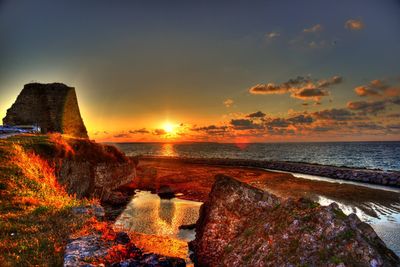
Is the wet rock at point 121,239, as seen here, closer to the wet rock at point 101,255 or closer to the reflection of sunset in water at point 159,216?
the wet rock at point 101,255

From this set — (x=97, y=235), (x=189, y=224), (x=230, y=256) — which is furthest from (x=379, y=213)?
(x=97, y=235)

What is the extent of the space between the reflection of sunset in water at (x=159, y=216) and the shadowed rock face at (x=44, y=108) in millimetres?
22045

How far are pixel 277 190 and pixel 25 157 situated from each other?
33199mm

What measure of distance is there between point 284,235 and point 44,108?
153 feet

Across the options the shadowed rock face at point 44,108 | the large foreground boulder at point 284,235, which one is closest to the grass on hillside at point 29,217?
the large foreground boulder at point 284,235

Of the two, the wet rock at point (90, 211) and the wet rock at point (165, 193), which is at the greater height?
the wet rock at point (90, 211)

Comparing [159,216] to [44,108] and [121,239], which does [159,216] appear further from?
[44,108]

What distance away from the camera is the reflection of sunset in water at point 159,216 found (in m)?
20.8

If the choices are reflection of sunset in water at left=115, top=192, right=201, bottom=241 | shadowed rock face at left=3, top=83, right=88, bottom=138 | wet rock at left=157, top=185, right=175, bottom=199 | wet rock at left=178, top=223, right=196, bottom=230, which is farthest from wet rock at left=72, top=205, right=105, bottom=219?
shadowed rock face at left=3, top=83, right=88, bottom=138

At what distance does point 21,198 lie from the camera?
13992 mm

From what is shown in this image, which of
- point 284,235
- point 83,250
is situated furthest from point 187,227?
point 284,235

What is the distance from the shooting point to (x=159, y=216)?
985 inches

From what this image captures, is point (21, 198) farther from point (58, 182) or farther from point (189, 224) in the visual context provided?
point (189, 224)

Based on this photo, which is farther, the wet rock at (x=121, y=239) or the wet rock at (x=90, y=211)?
the wet rock at (x=90, y=211)
